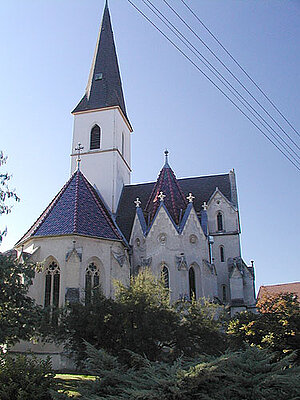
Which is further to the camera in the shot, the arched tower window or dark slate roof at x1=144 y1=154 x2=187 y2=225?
dark slate roof at x1=144 y1=154 x2=187 y2=225

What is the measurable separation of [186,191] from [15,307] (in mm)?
19426

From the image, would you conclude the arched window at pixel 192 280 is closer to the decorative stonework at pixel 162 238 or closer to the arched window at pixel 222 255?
the decorative stonework at pixel 162 238

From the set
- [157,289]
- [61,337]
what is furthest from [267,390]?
[61,337]

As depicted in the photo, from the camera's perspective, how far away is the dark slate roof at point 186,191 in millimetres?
30719

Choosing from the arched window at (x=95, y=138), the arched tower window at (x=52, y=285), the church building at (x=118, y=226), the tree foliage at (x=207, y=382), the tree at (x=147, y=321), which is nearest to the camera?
the tree foliage at (x=207, y=382)

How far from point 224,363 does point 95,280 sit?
48.0 ft

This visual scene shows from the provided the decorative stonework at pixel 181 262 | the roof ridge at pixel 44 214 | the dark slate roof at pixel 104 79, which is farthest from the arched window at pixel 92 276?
the dark slate roof at pixel 104 79

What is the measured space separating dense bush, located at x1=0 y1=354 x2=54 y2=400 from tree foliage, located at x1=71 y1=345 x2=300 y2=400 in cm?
116

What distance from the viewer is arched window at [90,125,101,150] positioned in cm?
3331

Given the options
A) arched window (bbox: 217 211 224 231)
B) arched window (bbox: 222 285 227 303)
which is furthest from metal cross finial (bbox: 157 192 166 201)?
arched window (bbox: 222 285 227 303)

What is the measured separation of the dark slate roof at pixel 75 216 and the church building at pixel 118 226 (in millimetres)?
66

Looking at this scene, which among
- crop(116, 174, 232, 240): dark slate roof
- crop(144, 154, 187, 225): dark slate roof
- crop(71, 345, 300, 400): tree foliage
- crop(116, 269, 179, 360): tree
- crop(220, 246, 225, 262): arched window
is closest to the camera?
crop(71, 345, 300, 400): tree foliage

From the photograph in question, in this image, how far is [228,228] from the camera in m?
31.0

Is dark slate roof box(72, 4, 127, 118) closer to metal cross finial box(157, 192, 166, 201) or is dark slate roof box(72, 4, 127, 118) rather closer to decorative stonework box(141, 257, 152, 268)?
metal cross finial box(157, 192, 166, 201)
